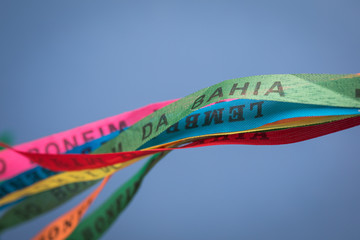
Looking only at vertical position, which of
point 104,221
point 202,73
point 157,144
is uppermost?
point 202,73

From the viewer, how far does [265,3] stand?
80cm

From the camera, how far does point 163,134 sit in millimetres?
521

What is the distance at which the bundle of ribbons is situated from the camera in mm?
430

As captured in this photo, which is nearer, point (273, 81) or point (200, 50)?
point (273, 81)

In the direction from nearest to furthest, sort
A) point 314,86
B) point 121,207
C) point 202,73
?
point 314,86 → point 121,207 → point 202,73

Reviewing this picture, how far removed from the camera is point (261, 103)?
1.56 ft

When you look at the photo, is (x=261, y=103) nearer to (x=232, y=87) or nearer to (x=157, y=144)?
(x=232, y=87)

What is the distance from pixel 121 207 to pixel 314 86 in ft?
1.23

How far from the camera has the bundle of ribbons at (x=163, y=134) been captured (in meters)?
0.43

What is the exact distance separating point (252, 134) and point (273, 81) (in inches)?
3.6

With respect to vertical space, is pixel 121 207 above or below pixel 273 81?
below

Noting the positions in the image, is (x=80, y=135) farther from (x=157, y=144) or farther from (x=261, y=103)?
(x=261, y=103)

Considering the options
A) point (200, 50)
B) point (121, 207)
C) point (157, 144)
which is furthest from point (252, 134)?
point (200, 50)

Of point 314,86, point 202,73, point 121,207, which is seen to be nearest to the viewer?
point 314,86
